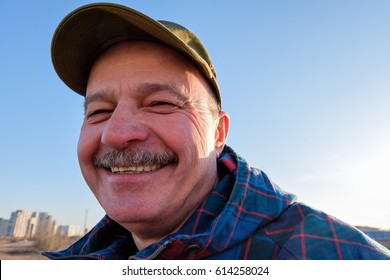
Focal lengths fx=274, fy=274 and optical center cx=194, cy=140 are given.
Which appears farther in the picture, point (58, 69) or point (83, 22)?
point (58, 69)

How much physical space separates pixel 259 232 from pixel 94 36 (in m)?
1.70

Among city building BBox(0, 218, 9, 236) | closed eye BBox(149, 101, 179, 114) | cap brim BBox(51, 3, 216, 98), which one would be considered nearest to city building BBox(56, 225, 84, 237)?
→ city building BBox(0, 218, 9, 236)

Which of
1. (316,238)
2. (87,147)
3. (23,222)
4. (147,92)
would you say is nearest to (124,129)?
→ (147,92)

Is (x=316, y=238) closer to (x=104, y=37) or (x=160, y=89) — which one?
(x=160, y=89)

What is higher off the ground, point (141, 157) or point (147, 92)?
point (147, 92)

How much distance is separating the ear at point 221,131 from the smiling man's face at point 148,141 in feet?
0.58

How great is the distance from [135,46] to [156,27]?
265 mm

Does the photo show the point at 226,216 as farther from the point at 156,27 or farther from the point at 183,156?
the point at 156,27

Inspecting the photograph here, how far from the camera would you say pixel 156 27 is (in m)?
1.66

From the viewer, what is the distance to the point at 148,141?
161 centimetres

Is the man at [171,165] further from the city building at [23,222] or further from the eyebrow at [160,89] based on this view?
the city building at [23,222]

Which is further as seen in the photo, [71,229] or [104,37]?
[71,229]
